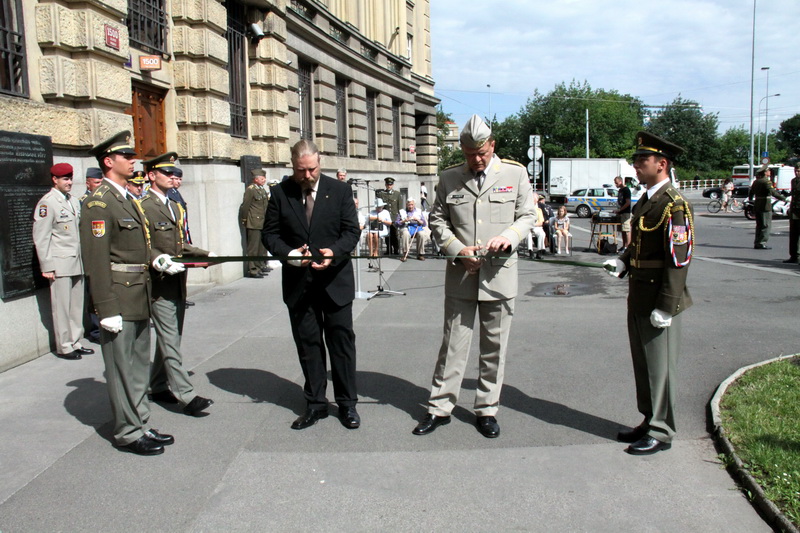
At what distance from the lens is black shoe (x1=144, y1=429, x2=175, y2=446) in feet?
15.5

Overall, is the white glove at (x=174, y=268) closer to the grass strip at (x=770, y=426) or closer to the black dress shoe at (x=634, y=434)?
the black dress shoe at (x=634, y=434)

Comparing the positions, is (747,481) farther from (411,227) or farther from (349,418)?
(411,227)

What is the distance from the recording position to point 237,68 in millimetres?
14164

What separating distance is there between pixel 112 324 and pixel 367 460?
1866 mm

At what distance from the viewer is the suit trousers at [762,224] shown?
16.4 m

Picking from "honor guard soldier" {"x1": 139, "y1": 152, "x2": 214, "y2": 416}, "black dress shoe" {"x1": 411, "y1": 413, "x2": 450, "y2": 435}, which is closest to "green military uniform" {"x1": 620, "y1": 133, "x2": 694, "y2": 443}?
"black dress shoe" {"x1": 411, "y1": 413, "x2": 450, "y2": 435}

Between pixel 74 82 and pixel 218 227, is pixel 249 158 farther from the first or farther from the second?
pixel 74 82

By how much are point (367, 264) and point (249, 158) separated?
3.80 metres

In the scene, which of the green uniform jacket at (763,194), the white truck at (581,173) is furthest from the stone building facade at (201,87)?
the white truck at (581,173)

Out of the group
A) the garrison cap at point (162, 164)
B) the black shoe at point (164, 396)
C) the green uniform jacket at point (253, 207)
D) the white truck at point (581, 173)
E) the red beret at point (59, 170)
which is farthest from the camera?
the white truck at point (581, 173)

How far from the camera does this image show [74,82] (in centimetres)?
804

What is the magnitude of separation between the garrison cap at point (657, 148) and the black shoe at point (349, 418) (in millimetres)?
2730

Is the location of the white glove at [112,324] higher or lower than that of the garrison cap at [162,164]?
lower

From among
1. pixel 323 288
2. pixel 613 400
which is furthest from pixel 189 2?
pixel 613 400
